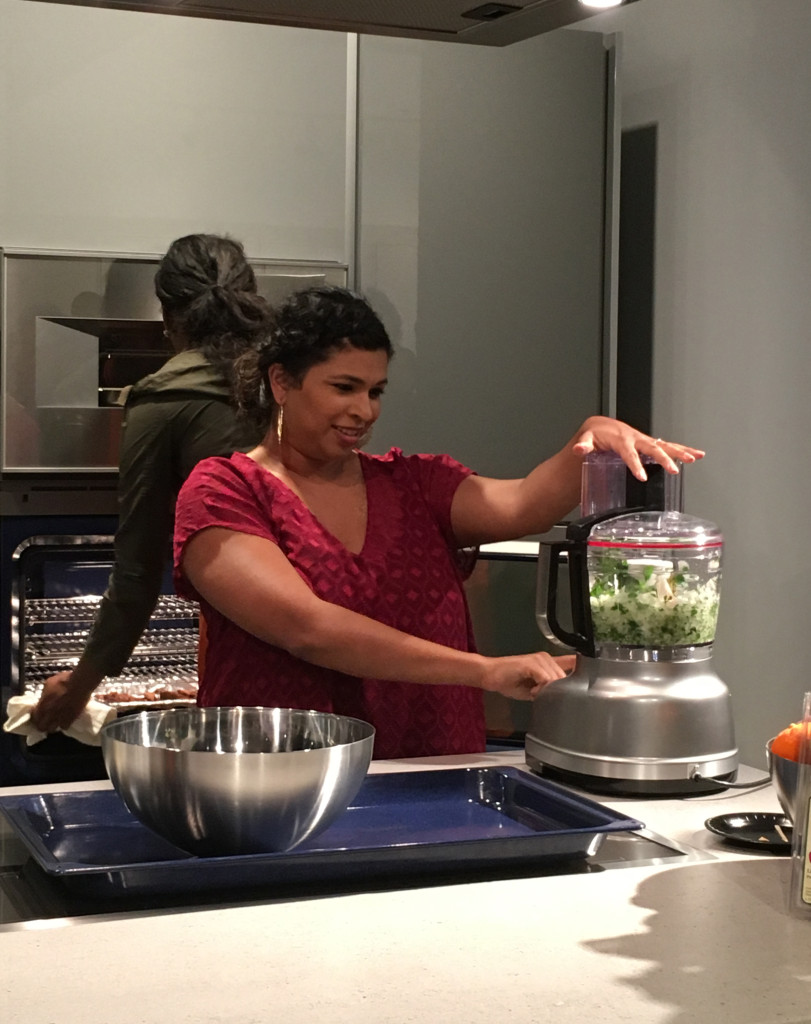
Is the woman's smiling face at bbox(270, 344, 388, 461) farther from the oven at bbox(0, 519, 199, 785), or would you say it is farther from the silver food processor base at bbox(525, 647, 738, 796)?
the oven at bbox(0, 519, 199, 785)

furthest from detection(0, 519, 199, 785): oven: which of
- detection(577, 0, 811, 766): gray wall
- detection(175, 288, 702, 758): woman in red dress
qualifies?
detection(577, 0, 811, 766): gray wall

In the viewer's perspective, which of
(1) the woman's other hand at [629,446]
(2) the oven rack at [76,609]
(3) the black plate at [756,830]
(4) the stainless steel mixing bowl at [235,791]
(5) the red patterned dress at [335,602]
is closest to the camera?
(4) the stainless steel mixing bowl at [235,791]

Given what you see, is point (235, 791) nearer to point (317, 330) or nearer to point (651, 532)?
point (651, 532)

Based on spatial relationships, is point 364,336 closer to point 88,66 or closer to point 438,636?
point 438,636

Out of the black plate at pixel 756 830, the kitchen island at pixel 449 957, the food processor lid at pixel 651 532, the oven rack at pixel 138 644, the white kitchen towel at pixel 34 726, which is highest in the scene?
the food processor lid at pixel 651 532

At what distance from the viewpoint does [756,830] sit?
1290mm

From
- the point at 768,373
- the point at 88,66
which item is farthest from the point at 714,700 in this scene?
the point at 88,66

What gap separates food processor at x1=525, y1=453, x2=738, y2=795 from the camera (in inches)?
58.4

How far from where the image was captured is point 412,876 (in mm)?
1192

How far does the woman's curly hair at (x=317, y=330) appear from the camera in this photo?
6.29 ft

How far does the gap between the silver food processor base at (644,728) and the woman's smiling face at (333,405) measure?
21.4 inches

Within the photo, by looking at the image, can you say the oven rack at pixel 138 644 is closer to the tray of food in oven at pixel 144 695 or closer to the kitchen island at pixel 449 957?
the tray of food in oven at pixel 144 695

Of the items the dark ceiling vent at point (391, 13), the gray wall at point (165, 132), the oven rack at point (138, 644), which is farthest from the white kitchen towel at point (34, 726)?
the dark ceiling vent at point (391, 13)

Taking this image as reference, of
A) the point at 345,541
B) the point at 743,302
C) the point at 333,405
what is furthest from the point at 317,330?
the point at 743,302
